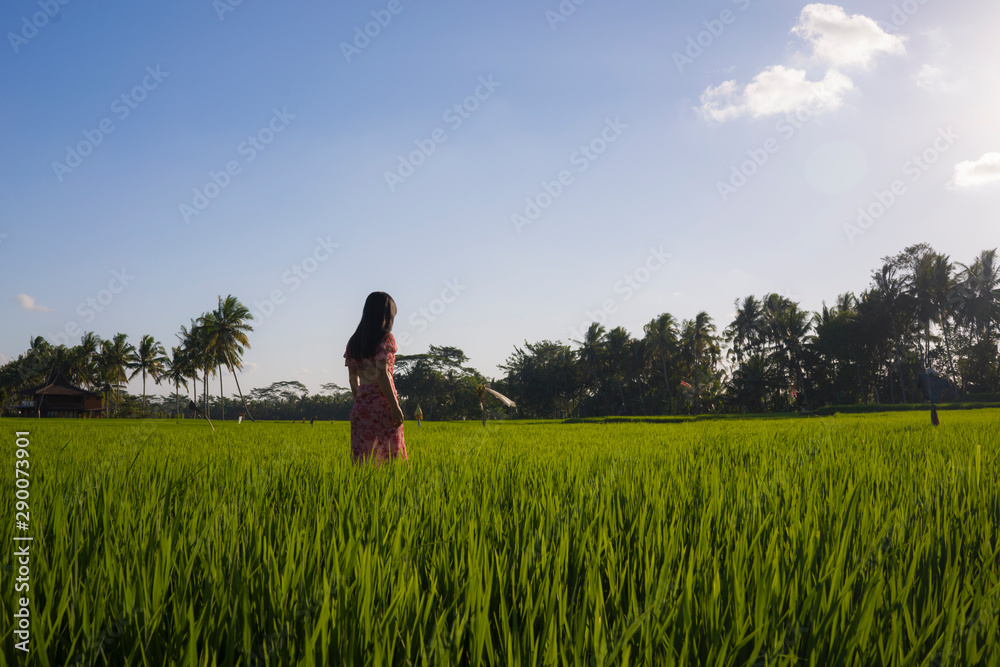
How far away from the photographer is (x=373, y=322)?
12.8ft

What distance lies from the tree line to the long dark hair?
143 ft

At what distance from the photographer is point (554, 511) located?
195 centimetres

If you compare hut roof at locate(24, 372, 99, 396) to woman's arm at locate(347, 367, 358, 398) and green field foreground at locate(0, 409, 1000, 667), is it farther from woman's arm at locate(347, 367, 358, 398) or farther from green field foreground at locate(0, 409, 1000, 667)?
green field foreground at locate(0, 409, 1000, 667)

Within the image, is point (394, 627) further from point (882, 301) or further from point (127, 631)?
point (882, 301)

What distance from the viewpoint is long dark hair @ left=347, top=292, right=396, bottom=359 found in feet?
12.7

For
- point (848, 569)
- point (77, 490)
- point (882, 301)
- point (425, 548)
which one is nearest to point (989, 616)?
point (848, 569)

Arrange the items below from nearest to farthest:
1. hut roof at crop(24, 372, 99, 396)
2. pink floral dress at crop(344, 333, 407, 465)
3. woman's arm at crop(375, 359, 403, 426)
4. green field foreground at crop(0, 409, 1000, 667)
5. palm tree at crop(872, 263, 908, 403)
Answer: green field foreground at crop(0, 409, 1000, 667), woman's arm at crop(375, 359, 403, 426), pink floral dress at crop(344, 333, 407, 465), palm tree at crop(872, 263, 908, 403), hut roof at crop(24, 372, 99, 396)

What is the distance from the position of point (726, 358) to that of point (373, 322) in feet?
171

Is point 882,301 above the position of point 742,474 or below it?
above

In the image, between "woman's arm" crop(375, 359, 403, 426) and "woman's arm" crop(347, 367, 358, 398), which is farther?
"woman's arm" crop(347, 367, 358, 398)

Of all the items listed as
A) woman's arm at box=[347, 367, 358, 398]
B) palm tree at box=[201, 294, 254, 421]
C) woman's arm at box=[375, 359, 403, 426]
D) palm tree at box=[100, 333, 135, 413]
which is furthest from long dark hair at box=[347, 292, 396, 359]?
palm tree at box=[100, 333, 135, 413]

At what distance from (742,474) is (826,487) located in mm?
406

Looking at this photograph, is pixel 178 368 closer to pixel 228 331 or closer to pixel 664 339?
pixel 228 331

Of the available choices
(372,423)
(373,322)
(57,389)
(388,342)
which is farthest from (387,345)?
(57,389)
